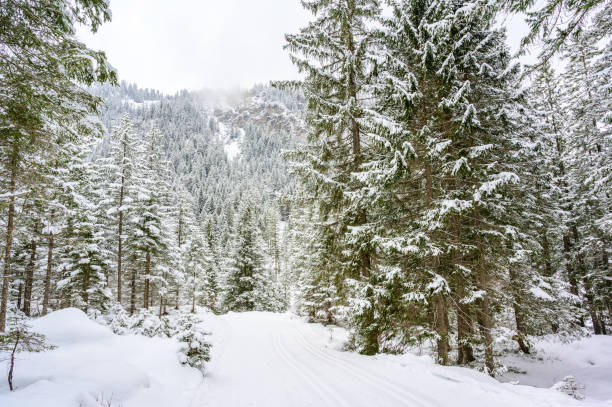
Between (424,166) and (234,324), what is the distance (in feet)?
55.9

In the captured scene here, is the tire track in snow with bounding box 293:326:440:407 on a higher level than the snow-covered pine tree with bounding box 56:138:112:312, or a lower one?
lower

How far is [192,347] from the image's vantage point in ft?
25.4

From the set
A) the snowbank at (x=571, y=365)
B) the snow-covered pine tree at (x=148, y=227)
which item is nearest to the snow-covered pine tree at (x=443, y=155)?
the snowbank at (x=571, y=365)

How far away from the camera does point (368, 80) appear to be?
10.6 meters

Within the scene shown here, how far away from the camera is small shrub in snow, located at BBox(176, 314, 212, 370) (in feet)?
25.4

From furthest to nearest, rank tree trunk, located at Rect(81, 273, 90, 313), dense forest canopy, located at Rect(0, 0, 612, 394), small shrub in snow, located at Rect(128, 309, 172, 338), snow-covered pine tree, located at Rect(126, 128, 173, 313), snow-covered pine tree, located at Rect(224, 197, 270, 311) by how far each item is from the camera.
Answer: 1. snow-covered pine tree, located at Rect(224, 197, 270, 311)
2. snow-covered pine tree, located at Rect(126, 128, 173, 313)
3. tree trunk, located at Rect(81, 273, 90, 313)
4. small shrub in snow, located at Rect(128, 309, 172, 338)
5. dense forest canopy, located at Rect(0, 0, 612, 394)

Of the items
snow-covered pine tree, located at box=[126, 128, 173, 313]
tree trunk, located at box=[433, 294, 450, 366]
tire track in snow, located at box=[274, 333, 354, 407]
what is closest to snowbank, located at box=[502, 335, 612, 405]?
tree trunk, located at box=[433, 294, 450, 366]

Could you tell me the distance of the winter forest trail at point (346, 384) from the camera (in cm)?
540

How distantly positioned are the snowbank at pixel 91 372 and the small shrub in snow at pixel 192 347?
25 cm

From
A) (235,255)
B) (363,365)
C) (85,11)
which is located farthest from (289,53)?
(235,255)

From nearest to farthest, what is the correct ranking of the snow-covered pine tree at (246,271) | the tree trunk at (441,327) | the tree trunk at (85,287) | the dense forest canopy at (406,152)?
the dense forest canopy at (406,152) < the tree trunk at (441,327) < the tree trunk at (85,287) < the snow-covered pine tree at (246,271)

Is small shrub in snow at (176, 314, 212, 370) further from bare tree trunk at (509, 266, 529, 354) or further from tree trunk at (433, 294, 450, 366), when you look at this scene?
bare tree trunk at (509, 266, 529, 354)

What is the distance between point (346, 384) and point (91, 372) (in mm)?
5350

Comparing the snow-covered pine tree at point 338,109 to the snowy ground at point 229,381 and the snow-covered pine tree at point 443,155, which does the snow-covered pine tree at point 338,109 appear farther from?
the snowy ground at point 229,381
